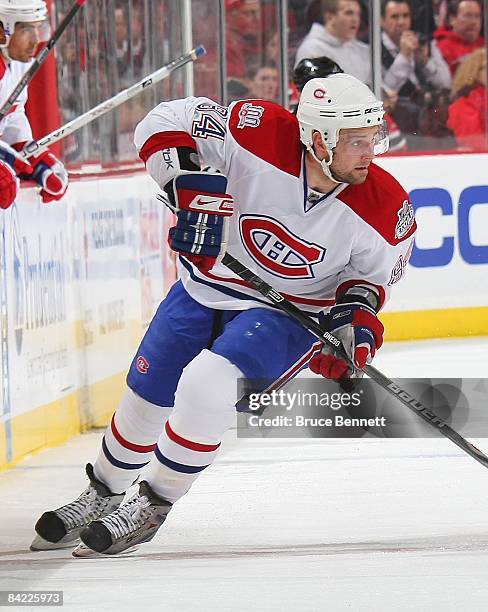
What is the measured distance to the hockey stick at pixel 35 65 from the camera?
14.6 feet

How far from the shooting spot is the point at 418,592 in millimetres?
3031

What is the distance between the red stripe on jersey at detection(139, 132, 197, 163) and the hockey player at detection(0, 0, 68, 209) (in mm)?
1091

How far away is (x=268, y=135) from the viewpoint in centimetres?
336

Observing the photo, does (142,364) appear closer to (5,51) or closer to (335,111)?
(335,111)

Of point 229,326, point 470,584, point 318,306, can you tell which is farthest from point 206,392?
point 470,584

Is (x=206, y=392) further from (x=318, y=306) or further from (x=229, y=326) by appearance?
(x=318, y=306)

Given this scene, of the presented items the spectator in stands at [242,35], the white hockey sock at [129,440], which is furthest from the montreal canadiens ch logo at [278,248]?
the spectator in stands at [242,35]

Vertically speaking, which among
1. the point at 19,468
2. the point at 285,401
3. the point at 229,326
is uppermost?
the point at 229,326

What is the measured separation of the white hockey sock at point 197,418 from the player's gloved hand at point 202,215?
0.72ft

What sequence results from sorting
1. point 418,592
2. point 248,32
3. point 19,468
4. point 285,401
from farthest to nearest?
point 248,32 → point 19,468 → point 285,401 → point 418,592

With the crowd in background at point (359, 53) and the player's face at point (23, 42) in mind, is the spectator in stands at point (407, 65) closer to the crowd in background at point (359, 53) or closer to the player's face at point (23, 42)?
the crowd in background at point (359, 53)

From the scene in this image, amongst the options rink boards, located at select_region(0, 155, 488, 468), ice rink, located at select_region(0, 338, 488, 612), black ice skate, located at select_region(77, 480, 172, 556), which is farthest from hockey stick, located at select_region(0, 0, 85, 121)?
black ice skate, located at select_region(77, 480, 172, 556)

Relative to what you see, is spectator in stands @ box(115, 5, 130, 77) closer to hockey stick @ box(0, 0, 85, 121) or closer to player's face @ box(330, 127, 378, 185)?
hockey stick @ box(0, 0, 85, 121)

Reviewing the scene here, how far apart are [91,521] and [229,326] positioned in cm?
56
